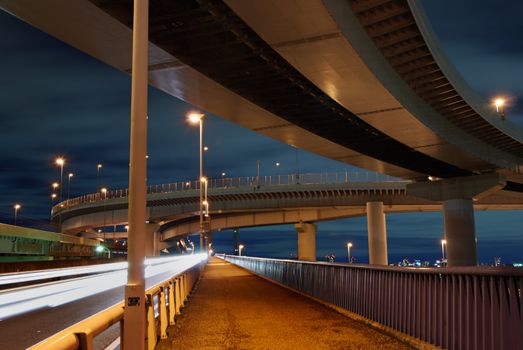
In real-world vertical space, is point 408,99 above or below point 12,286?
above

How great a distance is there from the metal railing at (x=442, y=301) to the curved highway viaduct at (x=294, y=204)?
3765 centimetres

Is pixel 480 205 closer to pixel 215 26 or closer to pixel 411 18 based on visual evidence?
pixel 411 18

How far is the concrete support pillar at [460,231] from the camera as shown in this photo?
4131 cm

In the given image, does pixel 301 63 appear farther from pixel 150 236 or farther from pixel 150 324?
pixel 150 236

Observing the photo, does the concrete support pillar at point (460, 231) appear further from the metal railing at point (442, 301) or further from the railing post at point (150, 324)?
the railing post at point (150, 324)

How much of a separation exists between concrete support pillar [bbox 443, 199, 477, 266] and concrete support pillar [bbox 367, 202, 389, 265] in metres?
16.3

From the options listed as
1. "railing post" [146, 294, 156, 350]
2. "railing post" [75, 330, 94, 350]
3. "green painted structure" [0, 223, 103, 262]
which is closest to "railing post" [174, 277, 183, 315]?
"railing post" [146, 294, 156, 350]

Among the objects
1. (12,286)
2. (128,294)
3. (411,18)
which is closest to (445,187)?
(411,18)

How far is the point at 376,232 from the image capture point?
60125 mm

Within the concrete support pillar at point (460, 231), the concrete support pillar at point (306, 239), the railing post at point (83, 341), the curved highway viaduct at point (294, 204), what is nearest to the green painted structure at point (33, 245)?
the curved highway viaduct at point (294, 204)

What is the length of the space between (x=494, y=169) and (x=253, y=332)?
32.1m

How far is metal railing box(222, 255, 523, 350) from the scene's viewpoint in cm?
644

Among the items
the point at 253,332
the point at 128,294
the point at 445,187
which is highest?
the point at 445,187

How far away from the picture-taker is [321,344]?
9.75 metres
